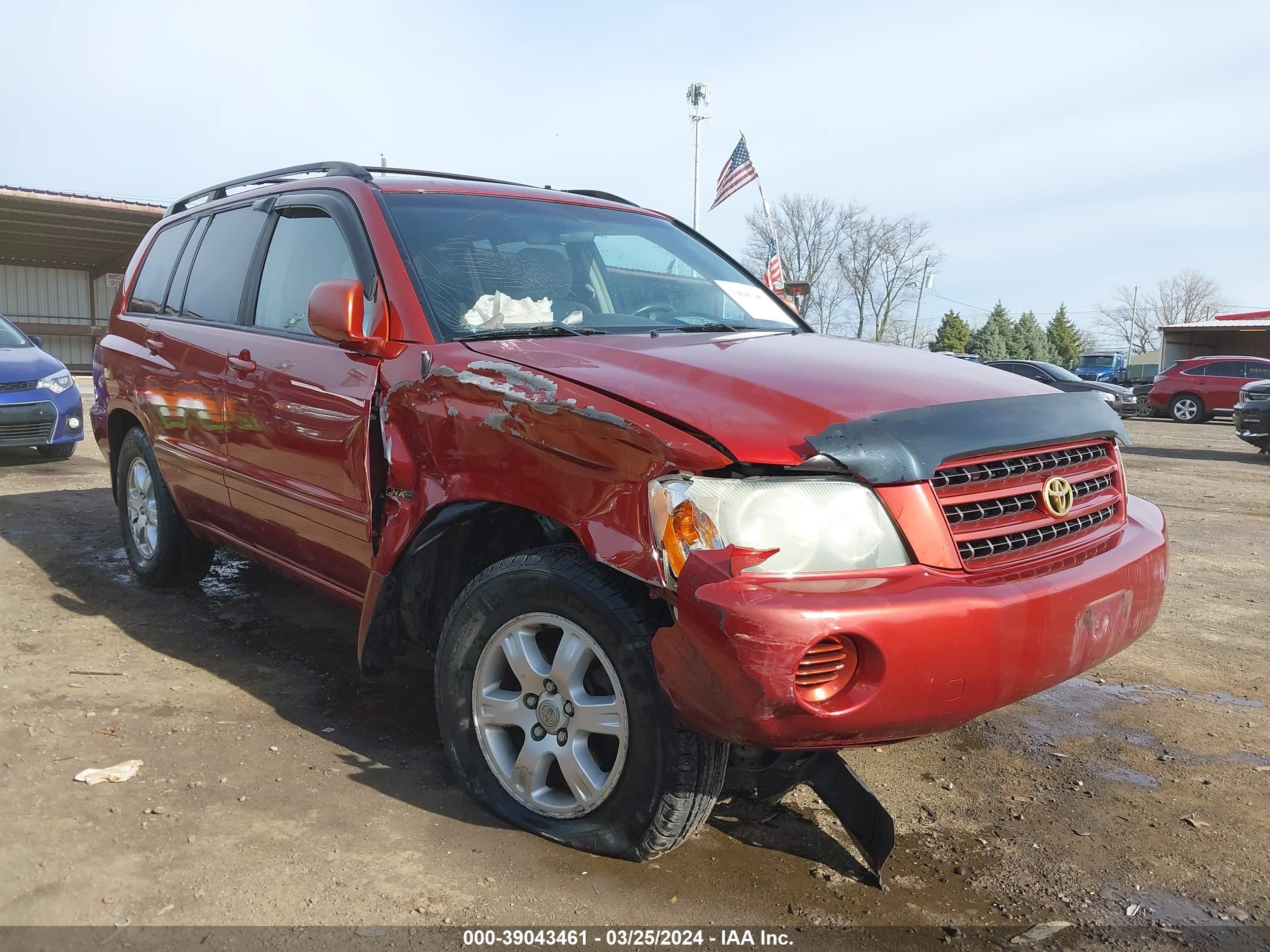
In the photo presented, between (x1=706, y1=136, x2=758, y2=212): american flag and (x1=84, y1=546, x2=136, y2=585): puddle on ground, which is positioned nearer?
(x1=84, y1=546, x2=136, y2=585): puddle on ground

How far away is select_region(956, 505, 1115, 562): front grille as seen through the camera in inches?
90.9

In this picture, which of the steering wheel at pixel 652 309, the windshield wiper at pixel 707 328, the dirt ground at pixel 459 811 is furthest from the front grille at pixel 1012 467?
the steering wheel at pixel 652 309

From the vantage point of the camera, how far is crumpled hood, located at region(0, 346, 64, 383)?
902 centimetres

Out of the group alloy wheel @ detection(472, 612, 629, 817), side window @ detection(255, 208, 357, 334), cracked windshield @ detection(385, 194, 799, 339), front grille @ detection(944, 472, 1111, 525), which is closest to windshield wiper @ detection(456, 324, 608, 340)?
cracked windshield @ detection(385, 194, 799, 339)

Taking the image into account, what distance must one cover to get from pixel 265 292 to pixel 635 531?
2.27 meters

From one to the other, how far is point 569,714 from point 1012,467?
1.25 m

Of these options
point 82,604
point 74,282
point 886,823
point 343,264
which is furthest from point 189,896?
point 74,282

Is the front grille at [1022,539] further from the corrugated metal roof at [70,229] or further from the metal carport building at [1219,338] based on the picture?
the metal carport building at [1219,338]

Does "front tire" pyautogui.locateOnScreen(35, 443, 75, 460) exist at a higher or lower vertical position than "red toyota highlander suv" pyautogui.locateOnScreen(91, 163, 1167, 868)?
lower

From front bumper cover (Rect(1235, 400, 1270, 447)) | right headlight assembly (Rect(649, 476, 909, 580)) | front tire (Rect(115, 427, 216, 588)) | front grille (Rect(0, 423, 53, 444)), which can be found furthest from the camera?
front bumper cover (Rect(1235, 400, 1270, 447))

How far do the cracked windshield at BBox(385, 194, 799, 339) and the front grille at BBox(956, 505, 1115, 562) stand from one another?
4.26ft

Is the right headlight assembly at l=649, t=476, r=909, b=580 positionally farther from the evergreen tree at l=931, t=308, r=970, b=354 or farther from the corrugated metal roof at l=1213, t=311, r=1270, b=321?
the evergreen tree at l=931, t=308, r=970, b=354

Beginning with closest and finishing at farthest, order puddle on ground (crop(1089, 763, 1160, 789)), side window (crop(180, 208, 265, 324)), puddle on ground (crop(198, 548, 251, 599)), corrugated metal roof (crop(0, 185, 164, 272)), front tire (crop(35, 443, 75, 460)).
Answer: puddle on ground (crop(1089, 763, 1160, 789)) < side window (crop(180, 208, 265, 324)) < puddle on ground (crop(198, 548, 251, 599)) < front tire (crop(35, 443, 75, 460)) < corrugated metal roof (crop(0, 185, 164, 272))

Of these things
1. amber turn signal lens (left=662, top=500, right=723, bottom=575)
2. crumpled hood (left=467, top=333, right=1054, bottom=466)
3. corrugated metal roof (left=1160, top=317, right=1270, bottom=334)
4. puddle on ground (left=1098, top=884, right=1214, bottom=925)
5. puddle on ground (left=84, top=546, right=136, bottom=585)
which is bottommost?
puddle on ground (left=1098, top=884, right=1214, bottom=925)
